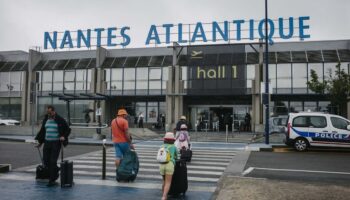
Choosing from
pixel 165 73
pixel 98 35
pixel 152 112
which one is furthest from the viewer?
pixel 98 35

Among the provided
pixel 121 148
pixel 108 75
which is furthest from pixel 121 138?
pixel 108 75

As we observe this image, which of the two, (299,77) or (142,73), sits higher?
(142,73)

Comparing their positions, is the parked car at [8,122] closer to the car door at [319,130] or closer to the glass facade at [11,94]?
the glass facade at [11,94]

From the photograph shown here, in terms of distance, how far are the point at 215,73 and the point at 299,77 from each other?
6.94 metres

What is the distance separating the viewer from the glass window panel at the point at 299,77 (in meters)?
30.5

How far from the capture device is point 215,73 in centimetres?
3189

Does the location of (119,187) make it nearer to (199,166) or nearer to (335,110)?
(199,166)

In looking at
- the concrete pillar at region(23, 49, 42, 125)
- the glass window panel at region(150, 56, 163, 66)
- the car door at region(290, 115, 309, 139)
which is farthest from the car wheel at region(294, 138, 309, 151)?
the concrete pillar at region(23, 49, 42, 125)

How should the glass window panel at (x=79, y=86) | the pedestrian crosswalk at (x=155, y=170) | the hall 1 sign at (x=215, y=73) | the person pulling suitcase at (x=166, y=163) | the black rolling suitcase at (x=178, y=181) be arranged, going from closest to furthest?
the person pulling suitcase at (x=166, y=163) → the black rolling suitcase at (x=178, y=181) → the pedestrian crosswalk at (x=155, y=170) → the hall 1 sign at (x=215, y=73) → the glass window panel at (x=79, y=86)

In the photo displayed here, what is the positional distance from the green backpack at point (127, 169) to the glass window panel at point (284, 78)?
2425 cm

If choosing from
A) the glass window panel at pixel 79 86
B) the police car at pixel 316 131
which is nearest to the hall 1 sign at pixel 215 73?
the glass window panel at pixel 79 86

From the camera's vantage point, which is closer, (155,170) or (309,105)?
(155,170)

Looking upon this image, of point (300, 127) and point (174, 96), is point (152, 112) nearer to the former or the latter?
point (174, 96)

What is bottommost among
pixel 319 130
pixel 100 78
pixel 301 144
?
pixel 301 144
